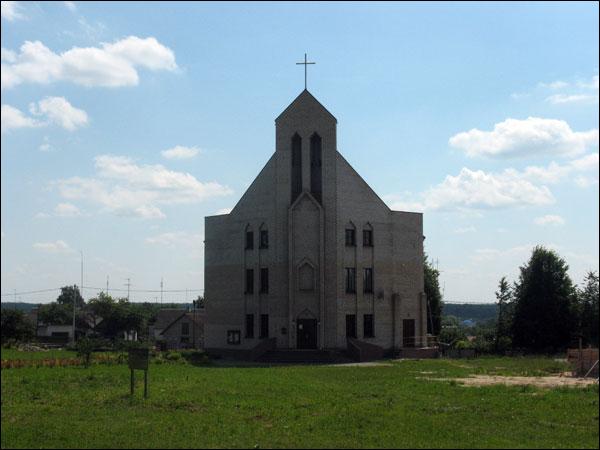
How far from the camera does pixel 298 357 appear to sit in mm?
48906

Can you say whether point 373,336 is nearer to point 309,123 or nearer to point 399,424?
point 309,123

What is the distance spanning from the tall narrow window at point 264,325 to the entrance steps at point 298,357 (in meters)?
2.78

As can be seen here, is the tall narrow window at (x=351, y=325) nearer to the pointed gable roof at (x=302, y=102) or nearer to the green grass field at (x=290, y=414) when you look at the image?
the pointed gable roof at (x=302, y=102)

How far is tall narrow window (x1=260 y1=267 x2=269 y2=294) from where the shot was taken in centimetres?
5311

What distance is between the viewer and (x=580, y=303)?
55906 mm

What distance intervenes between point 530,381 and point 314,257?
80.5 ft

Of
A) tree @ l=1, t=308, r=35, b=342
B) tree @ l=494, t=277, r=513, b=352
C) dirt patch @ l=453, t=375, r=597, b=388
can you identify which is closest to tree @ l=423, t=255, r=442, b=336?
tree @ l=494, t=277, r=513, b=352

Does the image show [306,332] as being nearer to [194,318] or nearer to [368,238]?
[368,238]

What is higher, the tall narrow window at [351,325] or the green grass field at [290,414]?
the tall narrow window at [351,325]

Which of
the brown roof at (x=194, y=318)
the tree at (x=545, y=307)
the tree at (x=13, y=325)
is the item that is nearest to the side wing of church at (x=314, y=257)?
the tree at (x=545, y=307)

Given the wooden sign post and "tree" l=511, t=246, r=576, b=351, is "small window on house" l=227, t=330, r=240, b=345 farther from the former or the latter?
the wooden sign post

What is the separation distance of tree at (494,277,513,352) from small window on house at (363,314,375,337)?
11790 mm

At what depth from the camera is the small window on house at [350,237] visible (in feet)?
173

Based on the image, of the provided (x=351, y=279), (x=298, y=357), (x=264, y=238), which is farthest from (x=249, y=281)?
(x=298, y=357)
